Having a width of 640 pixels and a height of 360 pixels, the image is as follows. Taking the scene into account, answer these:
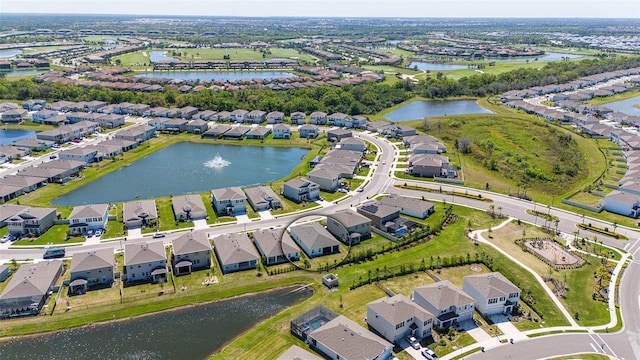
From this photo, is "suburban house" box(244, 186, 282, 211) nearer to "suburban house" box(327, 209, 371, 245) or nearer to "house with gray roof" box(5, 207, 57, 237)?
"suburban house" box(327, 209, 371, 245)

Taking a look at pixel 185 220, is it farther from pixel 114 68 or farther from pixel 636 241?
pixel 114 68

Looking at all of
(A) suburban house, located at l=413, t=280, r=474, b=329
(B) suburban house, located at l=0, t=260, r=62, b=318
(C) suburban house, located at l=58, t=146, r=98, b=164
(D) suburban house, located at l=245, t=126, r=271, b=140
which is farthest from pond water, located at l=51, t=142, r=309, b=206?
(A) suburban house, located at l=413, t=280, r=474, b=329

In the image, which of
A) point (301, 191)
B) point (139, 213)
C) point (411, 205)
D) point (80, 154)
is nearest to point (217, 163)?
point (80, 154)

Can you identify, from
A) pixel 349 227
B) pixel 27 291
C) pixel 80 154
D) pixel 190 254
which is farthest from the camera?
pixel 80 154

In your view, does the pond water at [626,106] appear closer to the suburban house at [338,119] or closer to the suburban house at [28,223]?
the suburban house at [338,119]

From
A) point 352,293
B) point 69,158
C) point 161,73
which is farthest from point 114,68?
point 352,293

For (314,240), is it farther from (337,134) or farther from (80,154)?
(80,154)

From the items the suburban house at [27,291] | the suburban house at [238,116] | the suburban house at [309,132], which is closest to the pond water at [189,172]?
the suburban house at [309,132]
